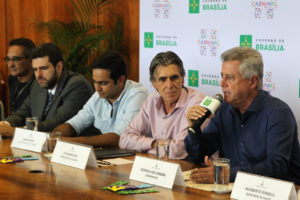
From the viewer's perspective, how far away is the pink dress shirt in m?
3.22

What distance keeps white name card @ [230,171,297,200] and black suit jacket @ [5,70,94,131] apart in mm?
2459

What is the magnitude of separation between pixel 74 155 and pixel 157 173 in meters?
0.61

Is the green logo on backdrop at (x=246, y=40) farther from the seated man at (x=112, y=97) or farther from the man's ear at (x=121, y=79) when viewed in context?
the man's ear at (x=121, y=79)

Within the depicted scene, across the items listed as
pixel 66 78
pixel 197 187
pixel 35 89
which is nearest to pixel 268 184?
pixel 197 187

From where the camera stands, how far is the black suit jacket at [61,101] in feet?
14.3

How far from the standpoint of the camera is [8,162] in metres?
2.91

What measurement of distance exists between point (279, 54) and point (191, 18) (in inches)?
42.9

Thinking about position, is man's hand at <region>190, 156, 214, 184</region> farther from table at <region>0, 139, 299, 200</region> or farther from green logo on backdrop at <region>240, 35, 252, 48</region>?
green logo on backdrop at <region>240, 35, 252, 48</region>

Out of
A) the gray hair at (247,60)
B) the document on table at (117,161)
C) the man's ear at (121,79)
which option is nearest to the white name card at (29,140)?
the document on table at (117,161)

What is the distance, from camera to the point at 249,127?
9.21 feet

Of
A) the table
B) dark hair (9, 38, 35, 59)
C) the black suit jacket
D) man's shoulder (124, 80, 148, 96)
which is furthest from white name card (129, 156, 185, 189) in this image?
dark hair (9, 38, 35, 59)

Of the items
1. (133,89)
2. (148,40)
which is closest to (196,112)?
(133,89)

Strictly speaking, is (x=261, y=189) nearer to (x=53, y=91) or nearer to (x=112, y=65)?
(x=112, y=65)

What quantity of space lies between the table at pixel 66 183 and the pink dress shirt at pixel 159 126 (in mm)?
378
